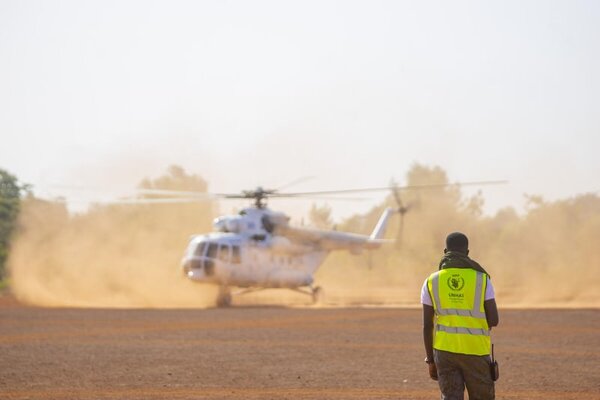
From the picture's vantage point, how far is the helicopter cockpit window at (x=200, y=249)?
35.1 meters

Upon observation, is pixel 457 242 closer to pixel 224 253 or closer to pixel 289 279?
pixel 224 253

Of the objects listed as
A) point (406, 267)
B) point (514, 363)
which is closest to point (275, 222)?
point (514, 363)

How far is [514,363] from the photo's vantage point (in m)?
16.8

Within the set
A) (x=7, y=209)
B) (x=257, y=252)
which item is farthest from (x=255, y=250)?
(x=7, y=209)

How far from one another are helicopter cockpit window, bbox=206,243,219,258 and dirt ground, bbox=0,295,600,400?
559 cm

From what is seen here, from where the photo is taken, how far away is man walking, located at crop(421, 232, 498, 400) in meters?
7.79

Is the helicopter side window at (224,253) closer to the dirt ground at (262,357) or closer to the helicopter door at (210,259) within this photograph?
the helicopter door at (210,259)

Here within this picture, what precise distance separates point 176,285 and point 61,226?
9.16 meters

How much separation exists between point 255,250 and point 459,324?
94.5 feet

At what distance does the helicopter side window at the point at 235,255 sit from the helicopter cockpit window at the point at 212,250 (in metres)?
0.63

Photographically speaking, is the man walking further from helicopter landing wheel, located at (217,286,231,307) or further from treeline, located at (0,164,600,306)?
treeline, located at (0,164,600,306)

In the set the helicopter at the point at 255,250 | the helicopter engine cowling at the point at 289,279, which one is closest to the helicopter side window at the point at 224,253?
the helicopter at the point at 255,250

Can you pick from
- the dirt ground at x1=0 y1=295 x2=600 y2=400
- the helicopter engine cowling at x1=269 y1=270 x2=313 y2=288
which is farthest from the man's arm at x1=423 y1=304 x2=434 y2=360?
the helicopter engine cowling at x1=269 y1=270 x2=313 y2=288

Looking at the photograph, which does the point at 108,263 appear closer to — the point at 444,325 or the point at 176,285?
the point at 176,285
